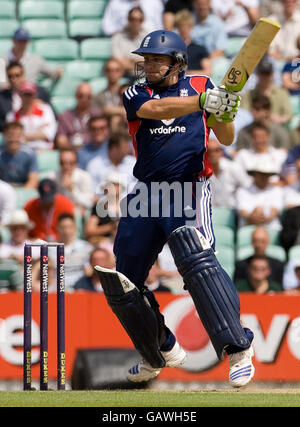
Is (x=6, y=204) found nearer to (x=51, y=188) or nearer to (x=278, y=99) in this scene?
(x=51, y=188)

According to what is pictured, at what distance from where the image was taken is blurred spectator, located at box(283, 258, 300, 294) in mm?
9742

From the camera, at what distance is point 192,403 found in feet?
18.7

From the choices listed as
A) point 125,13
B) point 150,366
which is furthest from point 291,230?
point 125,13

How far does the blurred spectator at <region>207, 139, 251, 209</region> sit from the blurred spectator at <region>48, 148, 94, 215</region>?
4.14 feet

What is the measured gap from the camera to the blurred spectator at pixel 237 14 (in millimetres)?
13117

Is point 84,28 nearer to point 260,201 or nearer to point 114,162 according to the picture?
point 114,162

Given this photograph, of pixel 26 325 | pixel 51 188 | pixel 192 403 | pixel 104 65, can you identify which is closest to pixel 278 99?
pixel 104 65

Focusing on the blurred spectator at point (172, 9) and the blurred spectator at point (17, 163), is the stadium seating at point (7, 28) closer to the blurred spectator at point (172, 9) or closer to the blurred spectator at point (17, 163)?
the blurred spectator at point (172, 9)

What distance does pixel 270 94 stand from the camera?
12.0 metres

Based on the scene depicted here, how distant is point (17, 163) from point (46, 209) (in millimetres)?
967

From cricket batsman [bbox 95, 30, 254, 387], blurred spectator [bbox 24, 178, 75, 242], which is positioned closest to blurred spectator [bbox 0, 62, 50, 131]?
blurred spectator [bbox 24, 178, 75, 242]

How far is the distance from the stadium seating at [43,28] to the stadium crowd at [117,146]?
31mm

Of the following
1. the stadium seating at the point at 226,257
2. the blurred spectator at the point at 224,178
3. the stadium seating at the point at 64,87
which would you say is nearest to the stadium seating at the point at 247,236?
the stadium seating at the point at 226,257

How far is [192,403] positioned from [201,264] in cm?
93
